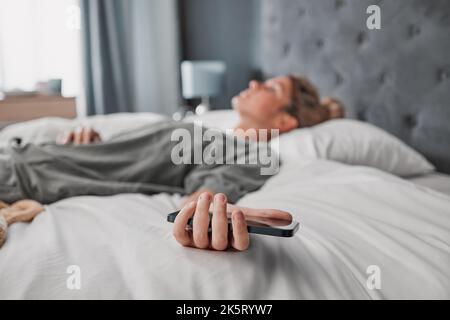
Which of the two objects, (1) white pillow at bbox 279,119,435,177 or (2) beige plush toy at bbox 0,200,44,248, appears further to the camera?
(1) white pillow at bbox 279,119,435,177

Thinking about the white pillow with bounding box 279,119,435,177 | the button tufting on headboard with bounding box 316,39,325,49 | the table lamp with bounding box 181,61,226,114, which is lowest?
the white pillow with bounding box 279,119,435,177

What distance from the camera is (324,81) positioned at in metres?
1.71

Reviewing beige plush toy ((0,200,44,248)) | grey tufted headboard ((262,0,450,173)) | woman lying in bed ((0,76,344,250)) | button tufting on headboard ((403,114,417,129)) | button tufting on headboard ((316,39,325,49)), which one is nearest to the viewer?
beige plush toy ((0,200,44,248))

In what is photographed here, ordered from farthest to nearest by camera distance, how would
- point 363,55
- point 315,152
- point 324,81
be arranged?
1. point 324,81
2. point 363,55
3. point 315,152

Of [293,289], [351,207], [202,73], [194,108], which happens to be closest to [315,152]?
[351,207]

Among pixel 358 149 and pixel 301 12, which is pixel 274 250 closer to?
pixel 358 149

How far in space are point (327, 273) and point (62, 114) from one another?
198cm

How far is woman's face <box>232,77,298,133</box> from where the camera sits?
131 cm

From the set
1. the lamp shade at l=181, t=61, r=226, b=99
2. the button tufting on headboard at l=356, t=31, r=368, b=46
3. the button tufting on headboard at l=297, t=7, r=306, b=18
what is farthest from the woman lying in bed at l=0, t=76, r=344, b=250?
the lamp shade at l=181, t=61, r=226, b=99

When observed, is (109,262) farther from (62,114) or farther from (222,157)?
(62,114)

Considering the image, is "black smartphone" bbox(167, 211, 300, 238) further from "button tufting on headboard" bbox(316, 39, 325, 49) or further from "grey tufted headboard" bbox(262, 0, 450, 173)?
"button tufting on headboard" bbox(316, 39, 325, 49)

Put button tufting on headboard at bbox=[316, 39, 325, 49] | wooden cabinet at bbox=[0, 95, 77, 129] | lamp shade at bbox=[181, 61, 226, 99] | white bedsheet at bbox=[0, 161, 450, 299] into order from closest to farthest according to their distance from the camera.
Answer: white bedsheet at bbox=[0, 161, 450, 299]
button tufting on headboard at bbox=[316, 39, 325, 49]
wooden cabinet at bbox=[0, 95, 77, 129]
lamp shade at bbox=[181, 61, 226, 99]

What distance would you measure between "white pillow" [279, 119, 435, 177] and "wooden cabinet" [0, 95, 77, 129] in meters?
1.33

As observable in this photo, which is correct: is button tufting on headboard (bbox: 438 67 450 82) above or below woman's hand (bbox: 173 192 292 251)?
above
